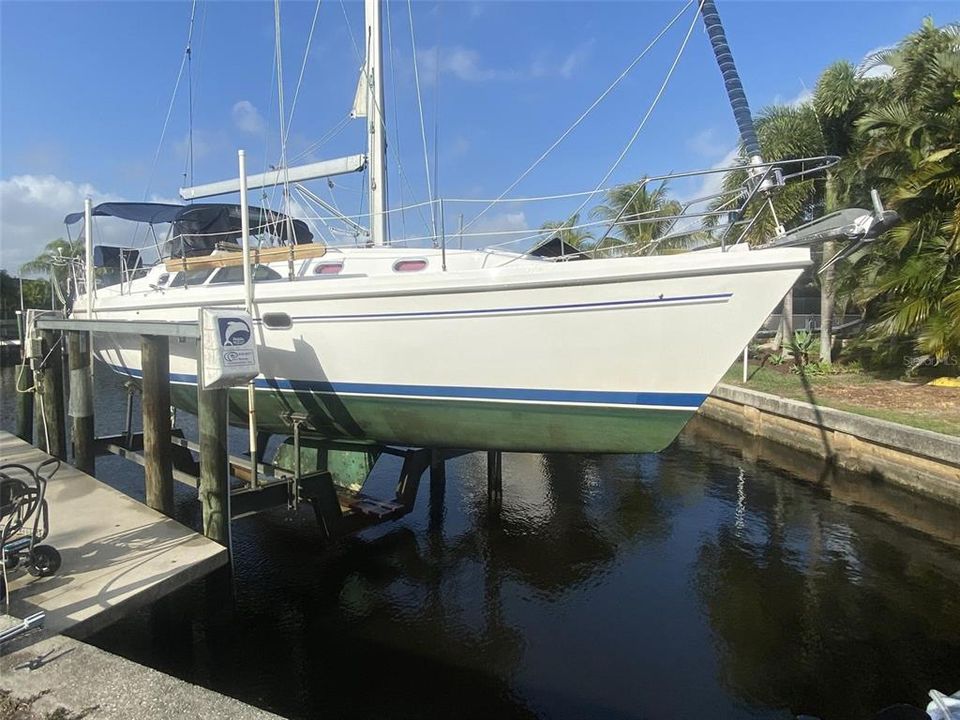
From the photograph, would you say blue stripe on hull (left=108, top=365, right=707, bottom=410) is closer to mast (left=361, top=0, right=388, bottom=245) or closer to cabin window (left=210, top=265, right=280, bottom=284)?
cabin window (left=210, top=265, right=280, bottom=284)

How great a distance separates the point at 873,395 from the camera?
1142cm

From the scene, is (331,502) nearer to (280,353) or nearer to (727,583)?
(280,353)

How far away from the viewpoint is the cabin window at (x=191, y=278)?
7.09 meters

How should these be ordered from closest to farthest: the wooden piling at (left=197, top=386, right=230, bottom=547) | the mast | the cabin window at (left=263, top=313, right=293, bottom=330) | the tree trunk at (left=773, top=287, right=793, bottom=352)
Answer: the wooden piling at (left=197, top=386, right=230, bottom=547)
the cabin window at (left=263, top=313, right=293, bottom=330)
the mast
the tree trunk at (left=773, top=287, right=793, bottom=352)

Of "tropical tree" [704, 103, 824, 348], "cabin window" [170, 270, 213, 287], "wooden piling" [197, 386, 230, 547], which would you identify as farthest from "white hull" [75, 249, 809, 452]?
"tropical tree" [704, 103, 824, 348]

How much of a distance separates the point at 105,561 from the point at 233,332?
186cm

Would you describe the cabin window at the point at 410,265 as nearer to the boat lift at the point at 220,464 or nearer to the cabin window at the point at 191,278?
the boat lift at the point at 220,464

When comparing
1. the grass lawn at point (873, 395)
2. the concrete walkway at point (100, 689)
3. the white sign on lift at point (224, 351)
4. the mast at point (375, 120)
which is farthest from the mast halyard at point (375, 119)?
the grass lawn at point (873, 395)

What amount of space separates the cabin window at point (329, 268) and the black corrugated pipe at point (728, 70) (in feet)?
14.0

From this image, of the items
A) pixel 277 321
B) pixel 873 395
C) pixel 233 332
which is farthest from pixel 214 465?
pixel 873 395

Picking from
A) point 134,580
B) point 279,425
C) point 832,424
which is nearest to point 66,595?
point 134,580

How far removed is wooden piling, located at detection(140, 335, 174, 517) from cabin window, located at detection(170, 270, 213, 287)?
1712mm

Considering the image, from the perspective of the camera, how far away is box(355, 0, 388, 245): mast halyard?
24.1 feet

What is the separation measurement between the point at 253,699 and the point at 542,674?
2.26 m
